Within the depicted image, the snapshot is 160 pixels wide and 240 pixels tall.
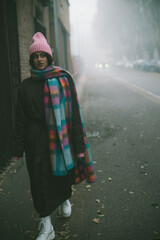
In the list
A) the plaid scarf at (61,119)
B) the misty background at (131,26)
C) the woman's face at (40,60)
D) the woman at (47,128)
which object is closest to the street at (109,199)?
the woman at (47,128)

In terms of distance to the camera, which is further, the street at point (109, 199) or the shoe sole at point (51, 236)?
the street at point (109, 199)

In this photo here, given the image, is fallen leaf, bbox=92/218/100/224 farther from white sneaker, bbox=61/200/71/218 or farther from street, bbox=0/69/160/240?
white sneaker, bbox=61/200/71/218

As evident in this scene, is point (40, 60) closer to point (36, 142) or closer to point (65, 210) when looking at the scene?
point (36, 142)

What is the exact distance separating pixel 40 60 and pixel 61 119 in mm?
592

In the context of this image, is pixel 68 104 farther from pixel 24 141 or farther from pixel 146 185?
pixel 146 185

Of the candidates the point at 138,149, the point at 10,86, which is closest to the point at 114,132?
the point at 138,149

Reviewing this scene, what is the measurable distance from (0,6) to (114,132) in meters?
4.00

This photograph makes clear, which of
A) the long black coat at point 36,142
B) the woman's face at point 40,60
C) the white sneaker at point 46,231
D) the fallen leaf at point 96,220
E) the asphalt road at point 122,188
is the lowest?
the fallen leaf at point 96,220

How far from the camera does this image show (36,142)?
9.22ft

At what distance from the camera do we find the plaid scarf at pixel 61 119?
2.72 meters

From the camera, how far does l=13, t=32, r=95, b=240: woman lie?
2748mm

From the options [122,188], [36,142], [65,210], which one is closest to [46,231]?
[65,210]

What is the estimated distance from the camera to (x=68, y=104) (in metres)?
2.85

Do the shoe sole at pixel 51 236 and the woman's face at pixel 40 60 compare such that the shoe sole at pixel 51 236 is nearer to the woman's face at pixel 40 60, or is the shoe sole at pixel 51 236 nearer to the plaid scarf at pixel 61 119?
the plaid scarf at pixel 61 119
